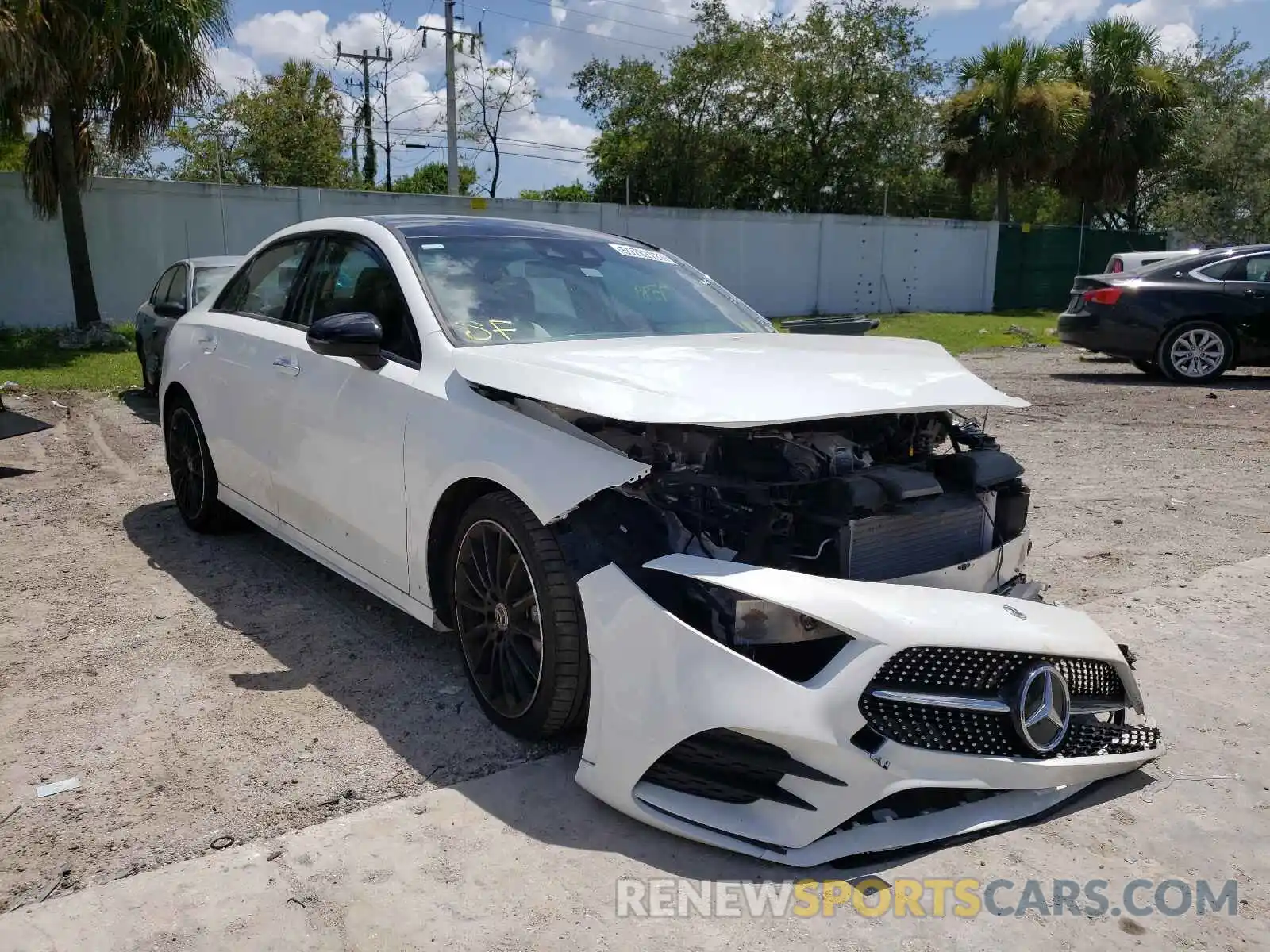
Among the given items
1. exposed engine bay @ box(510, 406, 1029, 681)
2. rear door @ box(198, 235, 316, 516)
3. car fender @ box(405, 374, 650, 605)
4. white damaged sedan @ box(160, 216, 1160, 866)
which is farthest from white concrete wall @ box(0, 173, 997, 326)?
exposed engine bay @ box(510, 406, 1029, 681)

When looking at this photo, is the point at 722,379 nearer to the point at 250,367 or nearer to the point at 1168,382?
the point at 250,367

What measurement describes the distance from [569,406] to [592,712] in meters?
0.85

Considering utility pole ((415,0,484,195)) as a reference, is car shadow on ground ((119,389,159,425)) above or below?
below

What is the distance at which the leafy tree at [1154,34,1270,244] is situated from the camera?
27.1 metres

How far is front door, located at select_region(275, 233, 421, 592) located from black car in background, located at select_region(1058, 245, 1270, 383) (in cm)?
958

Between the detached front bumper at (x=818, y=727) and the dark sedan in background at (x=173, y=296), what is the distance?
7900mm

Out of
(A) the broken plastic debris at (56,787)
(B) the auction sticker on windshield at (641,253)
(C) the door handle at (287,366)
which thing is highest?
(B) the auction sticker on windshield at (641,253)

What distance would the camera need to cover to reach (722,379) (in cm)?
307

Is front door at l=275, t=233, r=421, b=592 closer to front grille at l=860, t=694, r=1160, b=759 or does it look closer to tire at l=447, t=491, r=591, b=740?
tire at l=447, t=491, r=591, b=740

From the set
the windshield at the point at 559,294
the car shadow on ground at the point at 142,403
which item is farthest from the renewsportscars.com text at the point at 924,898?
the car shadow on ground at the point at 142,403

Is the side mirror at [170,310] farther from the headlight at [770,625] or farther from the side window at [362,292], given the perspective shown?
the headlight at [770,625]

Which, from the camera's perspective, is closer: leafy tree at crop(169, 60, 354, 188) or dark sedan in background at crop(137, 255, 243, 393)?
dark sedan in background at crop(137, 255, 243, 393)

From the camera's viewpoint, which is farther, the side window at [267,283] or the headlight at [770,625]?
the side window at [267,283]

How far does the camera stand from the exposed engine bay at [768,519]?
8.92ft
